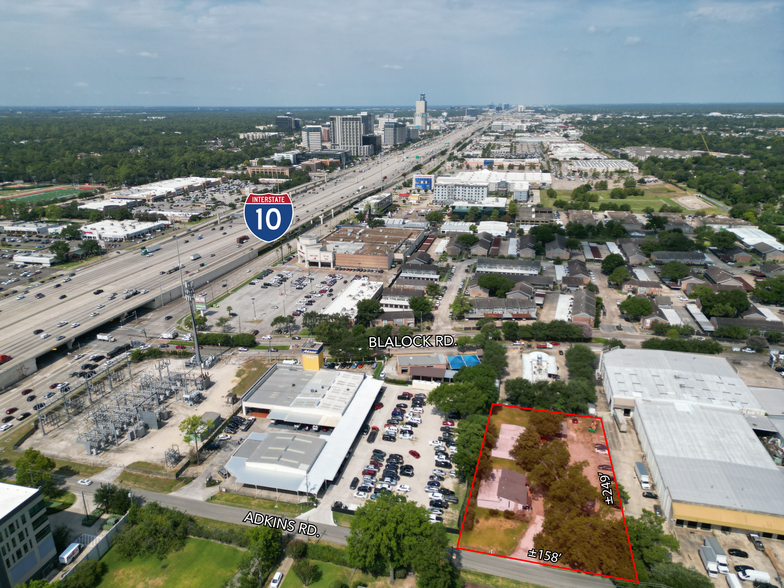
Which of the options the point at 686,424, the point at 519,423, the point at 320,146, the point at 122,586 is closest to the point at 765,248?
the point at 686,424

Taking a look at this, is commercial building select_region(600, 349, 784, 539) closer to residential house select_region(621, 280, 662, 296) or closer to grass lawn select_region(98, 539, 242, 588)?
residential house select_region(621, 280, 662, 296)

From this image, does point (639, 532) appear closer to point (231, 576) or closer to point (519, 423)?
point (519, 423)

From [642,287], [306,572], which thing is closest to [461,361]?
[306,572]

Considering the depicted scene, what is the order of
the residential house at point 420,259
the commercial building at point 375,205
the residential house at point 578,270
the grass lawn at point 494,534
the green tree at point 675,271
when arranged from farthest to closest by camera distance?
the commercial building at point 375,205 < the residential house at point 420,259 < the residential house at point 578,270 < the green tree at point 675,271 < the grass lawn at point 494,534

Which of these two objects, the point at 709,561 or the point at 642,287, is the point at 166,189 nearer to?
the point at 642,287

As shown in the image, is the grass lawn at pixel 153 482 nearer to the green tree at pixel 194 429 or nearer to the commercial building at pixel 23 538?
the green tree at pixel 194 429

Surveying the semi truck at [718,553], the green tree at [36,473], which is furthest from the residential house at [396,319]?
the semi truck at [718,553]

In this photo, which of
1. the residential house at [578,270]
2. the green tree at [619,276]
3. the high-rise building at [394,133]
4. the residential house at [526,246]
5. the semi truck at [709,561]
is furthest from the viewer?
the high-rise building at [394,133]
